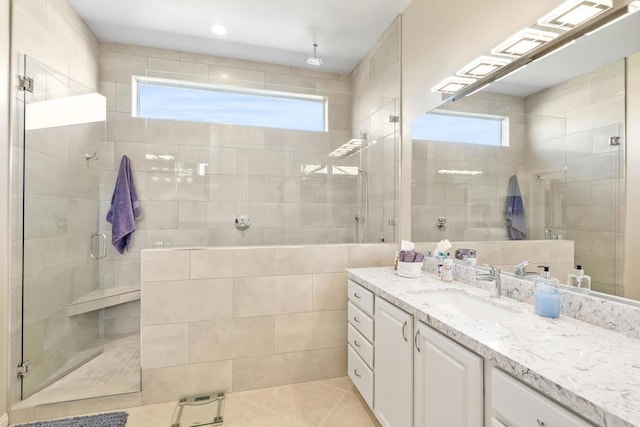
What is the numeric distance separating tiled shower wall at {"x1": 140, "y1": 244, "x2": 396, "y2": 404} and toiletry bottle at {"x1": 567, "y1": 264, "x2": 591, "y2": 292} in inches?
53.9

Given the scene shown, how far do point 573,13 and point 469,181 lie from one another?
992mm

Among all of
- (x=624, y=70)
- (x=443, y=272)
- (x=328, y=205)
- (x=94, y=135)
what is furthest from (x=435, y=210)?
(x=94, y=135)

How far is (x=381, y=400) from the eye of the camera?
5.65 ft

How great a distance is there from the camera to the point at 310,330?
95.2 inches

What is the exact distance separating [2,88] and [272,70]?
7.79 ft

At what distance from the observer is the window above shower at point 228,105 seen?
2475mm

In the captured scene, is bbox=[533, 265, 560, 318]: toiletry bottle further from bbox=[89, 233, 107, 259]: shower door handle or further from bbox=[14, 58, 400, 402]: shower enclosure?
bbox=[89, 233, 107, 259]: shower door handle

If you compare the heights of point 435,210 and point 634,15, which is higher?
point 634,15

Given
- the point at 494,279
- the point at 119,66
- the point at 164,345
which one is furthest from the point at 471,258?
the point at 119,66

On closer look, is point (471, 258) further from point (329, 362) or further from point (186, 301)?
point (186, 301)

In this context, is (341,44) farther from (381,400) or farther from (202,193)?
(381,400)

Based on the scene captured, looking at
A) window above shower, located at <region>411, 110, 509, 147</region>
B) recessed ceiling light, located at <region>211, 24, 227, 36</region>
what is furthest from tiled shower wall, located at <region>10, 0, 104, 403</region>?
window above shower, located at <region>411, 110, 509, 147</region>

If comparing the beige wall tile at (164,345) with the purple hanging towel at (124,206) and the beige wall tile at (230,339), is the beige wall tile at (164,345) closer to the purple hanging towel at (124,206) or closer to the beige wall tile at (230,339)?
the beige wall tile at (230,339)

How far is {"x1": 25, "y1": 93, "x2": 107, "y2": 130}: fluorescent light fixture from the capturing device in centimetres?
209
